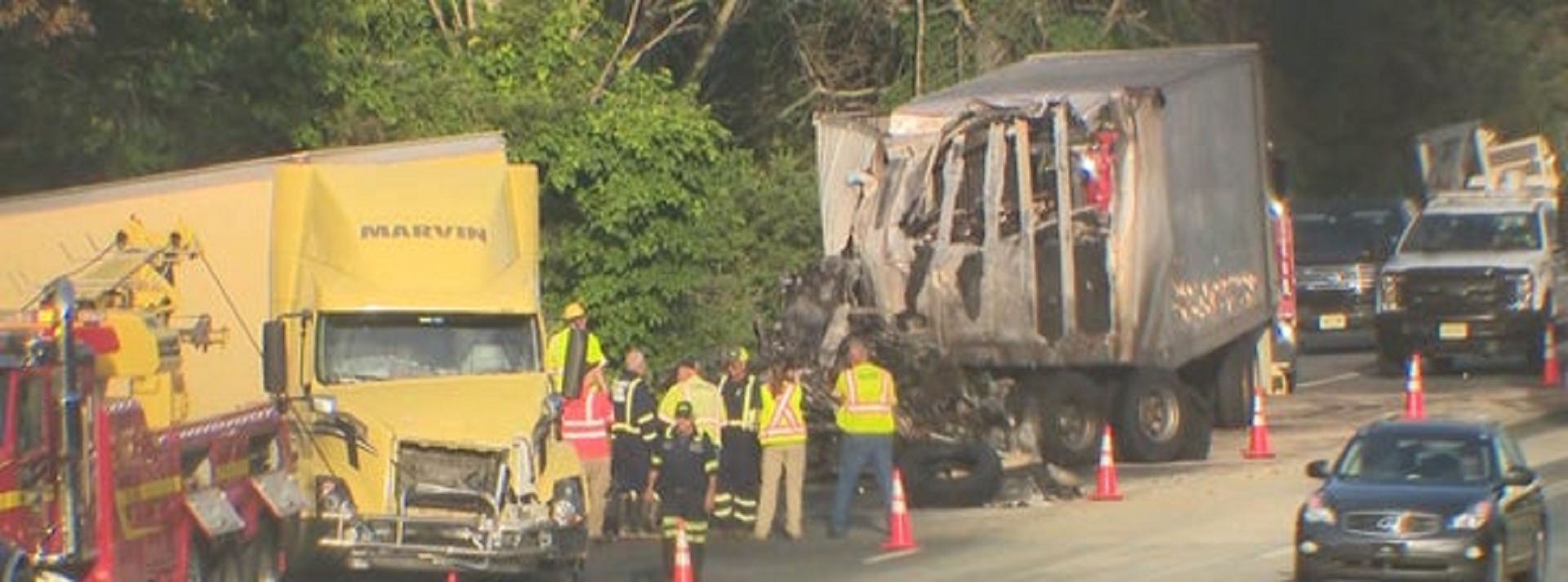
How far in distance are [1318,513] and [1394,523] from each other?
0.58 m

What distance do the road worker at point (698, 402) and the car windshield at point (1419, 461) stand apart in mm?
5183

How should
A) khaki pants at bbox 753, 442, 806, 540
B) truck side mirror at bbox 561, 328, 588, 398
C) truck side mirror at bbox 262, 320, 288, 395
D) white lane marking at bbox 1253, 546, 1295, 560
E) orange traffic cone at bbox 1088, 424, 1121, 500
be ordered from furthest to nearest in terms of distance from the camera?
orange traffic cone at bbox 1088, 424, 1121, 500 → khaki pants at bbox 753, 442, 806, 540 → white lane marking at bbox 1253, 546, 1295, 560 → truck side mirror at bbox 561, 328, 588, 398 → truck side mirror at bbox 262, 320, 288, 395

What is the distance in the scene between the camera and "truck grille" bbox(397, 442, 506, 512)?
22.0m

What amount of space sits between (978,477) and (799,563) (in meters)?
4.27

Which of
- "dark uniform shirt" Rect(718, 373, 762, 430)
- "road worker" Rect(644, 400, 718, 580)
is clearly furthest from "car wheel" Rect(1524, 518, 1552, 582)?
"dark uniform shirt" Rect(718, 373, 762, 430)

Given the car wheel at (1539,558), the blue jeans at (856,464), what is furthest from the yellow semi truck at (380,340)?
the car wheel at (1539,558)

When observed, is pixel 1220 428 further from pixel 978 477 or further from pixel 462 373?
pixel 462 373

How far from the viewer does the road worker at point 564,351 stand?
76.5ft

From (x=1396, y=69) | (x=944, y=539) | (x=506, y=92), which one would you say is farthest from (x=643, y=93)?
(x=1396, y=69)

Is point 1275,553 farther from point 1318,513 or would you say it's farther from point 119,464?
point 119,464

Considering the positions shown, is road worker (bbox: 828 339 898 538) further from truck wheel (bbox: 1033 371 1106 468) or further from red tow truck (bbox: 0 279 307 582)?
red tow truck (bbox: 0 279 307 582)

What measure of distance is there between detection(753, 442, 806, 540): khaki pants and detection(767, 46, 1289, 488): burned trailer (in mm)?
3760

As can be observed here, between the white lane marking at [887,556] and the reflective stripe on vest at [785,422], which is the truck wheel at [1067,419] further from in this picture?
the white lane marking at [887,556]

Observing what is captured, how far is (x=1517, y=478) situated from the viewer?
21469 millimetres
